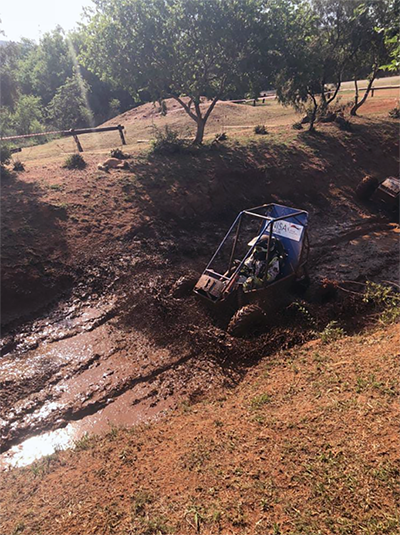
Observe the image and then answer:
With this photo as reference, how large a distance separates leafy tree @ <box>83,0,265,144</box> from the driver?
1088cm

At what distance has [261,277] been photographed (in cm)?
930

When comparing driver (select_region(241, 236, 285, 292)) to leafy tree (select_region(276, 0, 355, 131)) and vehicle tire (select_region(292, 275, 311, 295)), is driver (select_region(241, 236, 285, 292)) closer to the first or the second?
vehicle tire (select_region(292, 275, 311, 295))

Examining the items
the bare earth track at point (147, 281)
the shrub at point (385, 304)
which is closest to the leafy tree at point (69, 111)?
the bare earth track at point (147, 281)

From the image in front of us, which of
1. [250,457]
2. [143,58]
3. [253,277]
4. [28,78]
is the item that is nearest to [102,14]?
[143,58]

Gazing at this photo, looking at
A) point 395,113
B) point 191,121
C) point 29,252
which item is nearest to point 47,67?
point 191,121

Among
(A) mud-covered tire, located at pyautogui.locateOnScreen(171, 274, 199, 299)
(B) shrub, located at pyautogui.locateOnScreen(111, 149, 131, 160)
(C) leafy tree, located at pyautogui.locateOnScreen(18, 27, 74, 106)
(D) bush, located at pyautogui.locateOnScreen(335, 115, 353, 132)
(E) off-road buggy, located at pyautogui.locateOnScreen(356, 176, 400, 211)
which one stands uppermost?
(C) leafy tree, located at pyautogui.locateOnScreen(18, 27, 74, 106)

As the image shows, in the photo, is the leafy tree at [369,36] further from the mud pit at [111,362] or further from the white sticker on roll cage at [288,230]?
the mud pit at [111,362]

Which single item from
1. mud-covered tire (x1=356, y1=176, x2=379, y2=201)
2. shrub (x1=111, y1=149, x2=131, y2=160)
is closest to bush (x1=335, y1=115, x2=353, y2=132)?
mud-covered tire (x1=356, y1=176, x2=379, y2=201)

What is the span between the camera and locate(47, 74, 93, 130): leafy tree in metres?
36.8

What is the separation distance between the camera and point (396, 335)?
6914 mm

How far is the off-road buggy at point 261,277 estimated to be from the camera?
28.5 feet

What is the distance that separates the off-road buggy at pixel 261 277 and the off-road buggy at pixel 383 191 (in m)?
6.38

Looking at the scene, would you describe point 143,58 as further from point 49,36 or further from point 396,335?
point 49,36

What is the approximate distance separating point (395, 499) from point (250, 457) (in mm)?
1819
